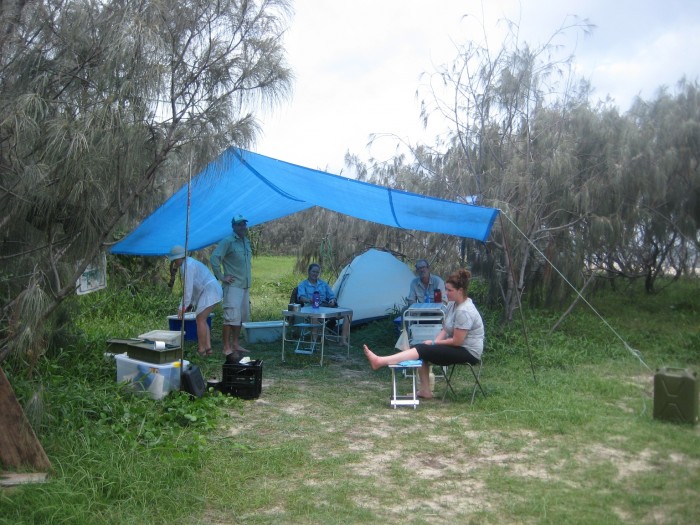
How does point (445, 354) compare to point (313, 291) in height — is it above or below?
below

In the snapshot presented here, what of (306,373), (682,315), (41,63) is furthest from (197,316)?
(682,315)

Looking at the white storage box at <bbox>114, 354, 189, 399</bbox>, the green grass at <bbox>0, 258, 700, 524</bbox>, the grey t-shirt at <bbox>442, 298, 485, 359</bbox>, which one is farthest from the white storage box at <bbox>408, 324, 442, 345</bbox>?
the white storage box at <bbox>114, 354, 189, 399</bbox>

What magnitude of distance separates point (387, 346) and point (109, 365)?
2965 millimetres

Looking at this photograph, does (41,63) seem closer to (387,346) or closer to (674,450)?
(674,450)

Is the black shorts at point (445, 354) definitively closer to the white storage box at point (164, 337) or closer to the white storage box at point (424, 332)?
the white storage box at point (424, 332)

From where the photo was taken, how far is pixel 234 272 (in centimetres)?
616

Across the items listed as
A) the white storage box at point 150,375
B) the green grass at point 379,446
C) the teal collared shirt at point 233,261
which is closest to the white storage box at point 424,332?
the green grass at point 379,446

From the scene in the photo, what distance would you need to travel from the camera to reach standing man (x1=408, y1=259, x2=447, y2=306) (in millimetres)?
6641

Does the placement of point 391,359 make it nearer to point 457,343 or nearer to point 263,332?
point 457,343

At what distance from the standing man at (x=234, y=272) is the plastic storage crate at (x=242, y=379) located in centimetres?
141

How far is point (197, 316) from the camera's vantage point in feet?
19.7

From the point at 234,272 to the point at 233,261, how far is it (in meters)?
0.10

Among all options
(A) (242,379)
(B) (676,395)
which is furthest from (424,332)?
(B) (676,395)

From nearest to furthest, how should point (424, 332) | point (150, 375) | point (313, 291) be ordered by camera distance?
1. point (150, 375)
2. point (424, 332)
3. point (313, 291)
